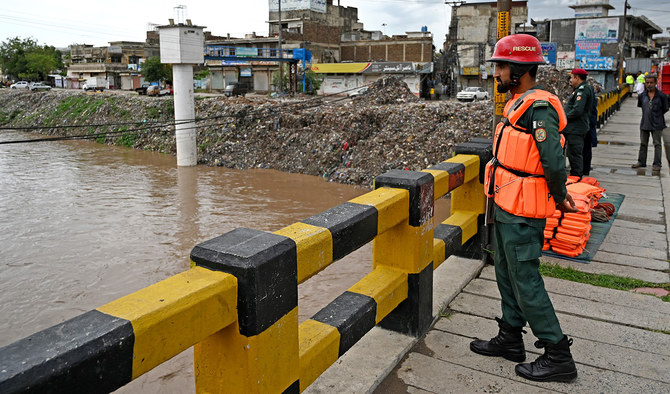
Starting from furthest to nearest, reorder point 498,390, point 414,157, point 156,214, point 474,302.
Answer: point 414,157
point 156,214
point 474,302
point 498,390

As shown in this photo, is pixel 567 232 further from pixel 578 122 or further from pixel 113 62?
pixel 113 62

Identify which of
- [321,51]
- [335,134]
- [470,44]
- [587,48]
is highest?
[470,44]

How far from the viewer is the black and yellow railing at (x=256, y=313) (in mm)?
1381

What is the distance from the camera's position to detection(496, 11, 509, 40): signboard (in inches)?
185

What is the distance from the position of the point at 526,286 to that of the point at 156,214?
442 inches

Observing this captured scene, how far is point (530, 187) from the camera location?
290 cm

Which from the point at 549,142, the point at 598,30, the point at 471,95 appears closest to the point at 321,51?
the point at 471,95

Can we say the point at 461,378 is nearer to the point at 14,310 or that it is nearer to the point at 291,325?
Result: the point at 291,325

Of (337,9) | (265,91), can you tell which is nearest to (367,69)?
(265,91)

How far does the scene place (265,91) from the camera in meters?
52.3

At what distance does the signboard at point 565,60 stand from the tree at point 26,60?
67426mm

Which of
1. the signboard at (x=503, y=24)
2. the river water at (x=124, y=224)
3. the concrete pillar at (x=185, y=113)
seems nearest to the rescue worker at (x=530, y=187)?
the signboard at (x=503, y=24)

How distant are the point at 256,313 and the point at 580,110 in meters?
7.02

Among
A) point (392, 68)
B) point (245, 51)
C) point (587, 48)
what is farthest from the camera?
point (587, 48)
